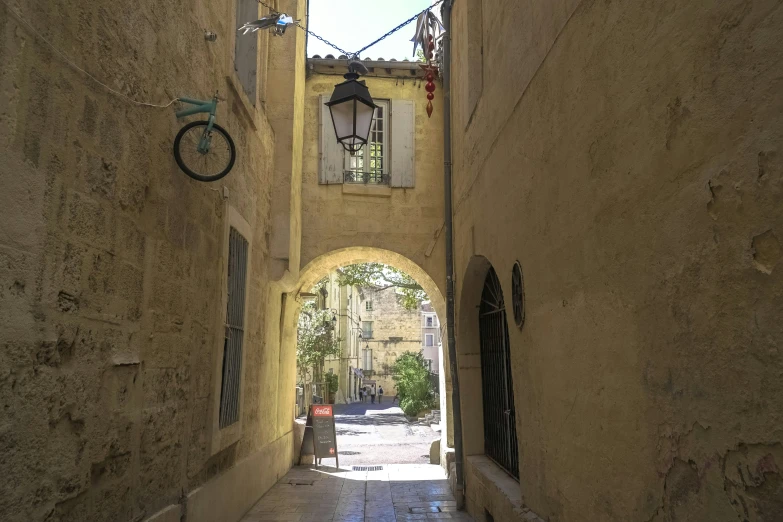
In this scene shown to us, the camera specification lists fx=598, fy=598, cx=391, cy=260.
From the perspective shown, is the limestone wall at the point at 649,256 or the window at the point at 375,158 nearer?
the limestone wall at the point at 649,256

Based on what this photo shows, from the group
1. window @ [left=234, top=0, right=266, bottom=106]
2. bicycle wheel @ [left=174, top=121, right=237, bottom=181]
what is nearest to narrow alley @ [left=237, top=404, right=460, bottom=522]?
bicycle wheel @ [left=174, top=121, right=237, bottom=181]

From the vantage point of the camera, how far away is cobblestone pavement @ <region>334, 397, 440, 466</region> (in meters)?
11.9

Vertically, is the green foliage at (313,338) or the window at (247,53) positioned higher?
the window at (247,53)

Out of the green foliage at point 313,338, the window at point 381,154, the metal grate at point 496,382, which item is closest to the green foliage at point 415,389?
the green foliage at point 313,338

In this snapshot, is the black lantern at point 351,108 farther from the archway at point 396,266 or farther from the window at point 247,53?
the archway at point 396,266

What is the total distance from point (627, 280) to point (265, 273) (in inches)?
206

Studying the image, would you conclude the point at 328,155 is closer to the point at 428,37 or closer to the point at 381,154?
the point at 381,154

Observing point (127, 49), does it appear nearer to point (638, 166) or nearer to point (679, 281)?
point (638, 166)

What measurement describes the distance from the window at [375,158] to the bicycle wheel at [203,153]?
15.3 feet

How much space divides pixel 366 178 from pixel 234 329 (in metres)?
4.20

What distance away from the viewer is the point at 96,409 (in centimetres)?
291

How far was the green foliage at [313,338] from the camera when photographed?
2605 cm

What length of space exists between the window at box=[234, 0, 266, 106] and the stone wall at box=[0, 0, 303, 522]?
1163mm

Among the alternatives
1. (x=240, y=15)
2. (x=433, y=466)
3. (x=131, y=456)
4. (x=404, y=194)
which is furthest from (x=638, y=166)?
(x=433, y=466)
